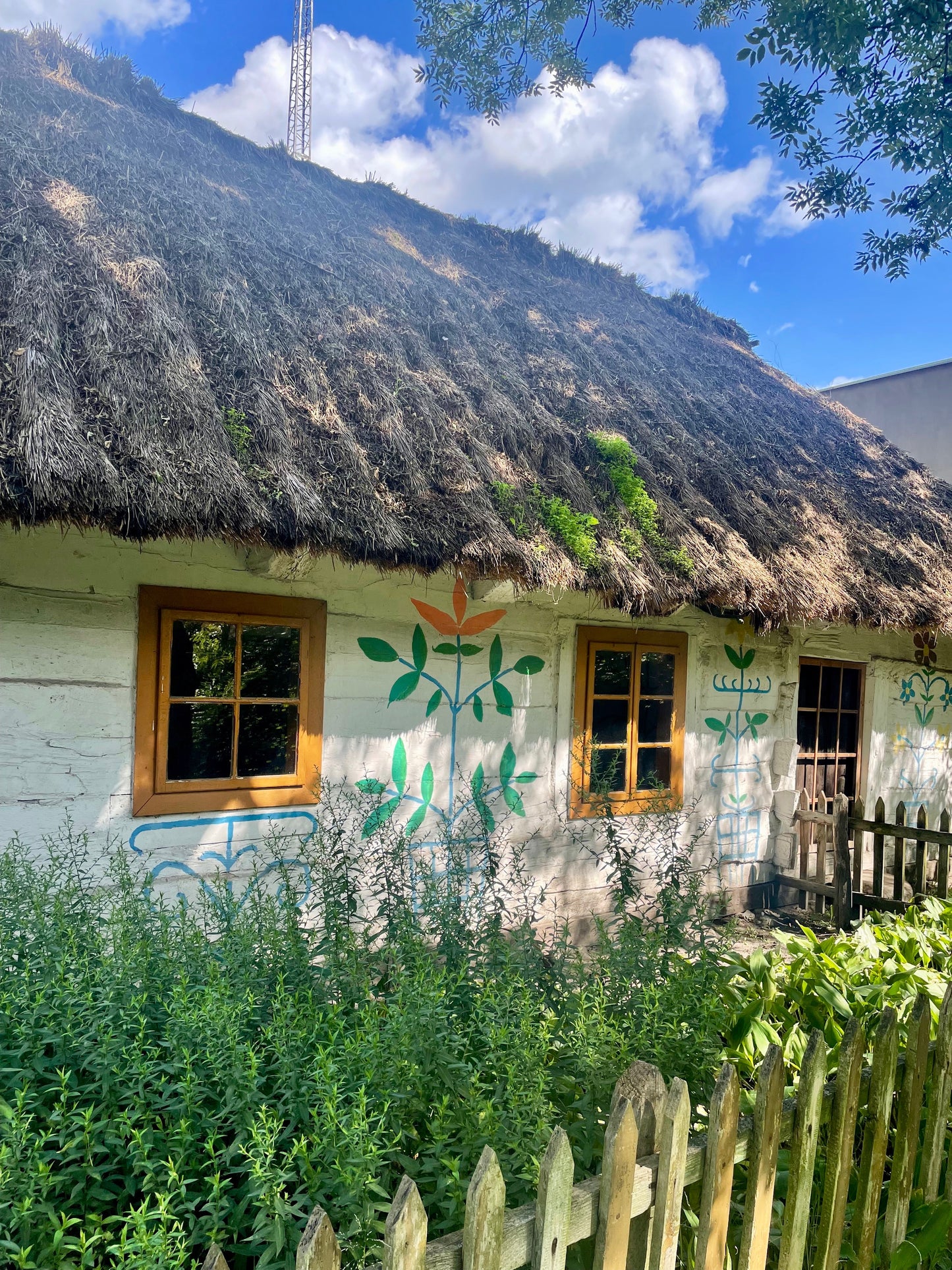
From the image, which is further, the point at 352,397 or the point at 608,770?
the point at 608,770

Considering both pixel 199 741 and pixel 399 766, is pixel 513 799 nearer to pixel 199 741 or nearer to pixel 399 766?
pixel 399 766

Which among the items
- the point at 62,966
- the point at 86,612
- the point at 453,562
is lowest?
the point at 62,966

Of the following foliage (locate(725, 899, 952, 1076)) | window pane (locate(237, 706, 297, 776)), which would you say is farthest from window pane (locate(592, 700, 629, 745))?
window pane (locate(237, 706, 297, 776))

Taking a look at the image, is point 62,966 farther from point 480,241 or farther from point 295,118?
point 295,118

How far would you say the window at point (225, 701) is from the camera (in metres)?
3.37

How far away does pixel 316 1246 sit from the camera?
0.99 metres

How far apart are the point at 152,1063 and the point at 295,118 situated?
960 centimetres

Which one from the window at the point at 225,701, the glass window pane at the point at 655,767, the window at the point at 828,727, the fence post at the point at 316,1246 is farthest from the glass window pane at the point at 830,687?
the fence post at the point at 316,1246

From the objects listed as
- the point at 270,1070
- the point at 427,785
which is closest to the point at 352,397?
the point at 427,785

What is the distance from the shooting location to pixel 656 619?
16.9 feet

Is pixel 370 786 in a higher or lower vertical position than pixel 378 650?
lower

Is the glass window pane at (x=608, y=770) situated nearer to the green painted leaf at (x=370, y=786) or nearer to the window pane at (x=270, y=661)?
the green painted leaf at (x=370, y=786)

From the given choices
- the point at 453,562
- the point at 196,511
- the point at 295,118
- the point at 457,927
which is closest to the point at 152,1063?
the point at 457,927

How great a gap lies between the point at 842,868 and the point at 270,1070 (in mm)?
4582
